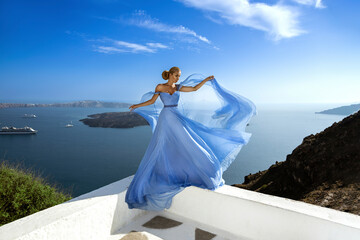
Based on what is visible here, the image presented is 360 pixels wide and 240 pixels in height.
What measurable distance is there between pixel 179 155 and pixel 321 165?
19.6ft

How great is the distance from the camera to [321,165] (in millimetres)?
6520

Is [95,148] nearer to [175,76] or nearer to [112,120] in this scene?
[112,120]

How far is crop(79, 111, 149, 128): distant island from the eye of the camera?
50200 mm

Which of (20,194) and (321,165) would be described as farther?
(321,165)

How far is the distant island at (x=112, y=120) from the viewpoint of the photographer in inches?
1976

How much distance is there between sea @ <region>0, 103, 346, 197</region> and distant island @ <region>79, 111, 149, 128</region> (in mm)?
2174

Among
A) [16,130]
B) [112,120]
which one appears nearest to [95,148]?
[112,120]

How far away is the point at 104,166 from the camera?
40.8 meters

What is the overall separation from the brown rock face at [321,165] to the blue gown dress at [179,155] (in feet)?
12.1

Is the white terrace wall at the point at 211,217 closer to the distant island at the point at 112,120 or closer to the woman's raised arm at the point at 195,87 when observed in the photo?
the woman's raised arm at the point at 195,87

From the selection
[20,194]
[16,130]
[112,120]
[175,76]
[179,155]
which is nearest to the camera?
[179,155]

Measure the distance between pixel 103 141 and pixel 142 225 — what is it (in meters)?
55.7

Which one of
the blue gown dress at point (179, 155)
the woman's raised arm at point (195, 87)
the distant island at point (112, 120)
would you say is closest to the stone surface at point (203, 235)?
the blue gown dress at point (179, 155)

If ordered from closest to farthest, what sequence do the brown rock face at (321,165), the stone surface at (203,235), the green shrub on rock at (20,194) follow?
1. the stone surface at (203,235)
2. the green shrub on rock at (20,194)
3. the brown rock face at (321,165)
